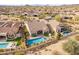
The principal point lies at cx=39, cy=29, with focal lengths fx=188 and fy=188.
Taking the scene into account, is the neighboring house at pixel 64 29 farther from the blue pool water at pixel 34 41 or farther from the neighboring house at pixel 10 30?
the neighboring house at pixel 10 30

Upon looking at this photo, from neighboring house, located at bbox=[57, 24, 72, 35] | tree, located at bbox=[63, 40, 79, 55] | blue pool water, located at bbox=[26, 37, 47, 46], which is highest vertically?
neighboring house, located at bbox=[57, 24, 72, 35]

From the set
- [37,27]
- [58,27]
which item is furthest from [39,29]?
[58,27]

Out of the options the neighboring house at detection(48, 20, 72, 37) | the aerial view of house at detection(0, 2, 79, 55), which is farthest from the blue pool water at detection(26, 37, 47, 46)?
the neighboring house at detection(48, 20, 72, 37)

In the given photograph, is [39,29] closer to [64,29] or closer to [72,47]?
[64,29]

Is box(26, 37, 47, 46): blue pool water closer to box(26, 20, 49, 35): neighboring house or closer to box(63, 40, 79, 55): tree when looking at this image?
box(26, 20, 49, 35): neighboring house

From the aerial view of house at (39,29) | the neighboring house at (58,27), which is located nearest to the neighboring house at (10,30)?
the aerial view of house at (39,29)
